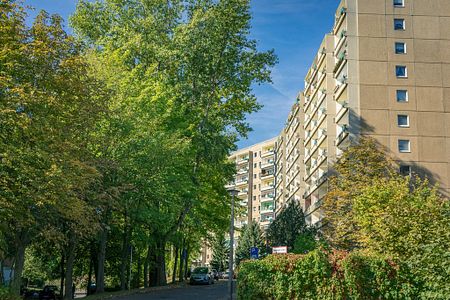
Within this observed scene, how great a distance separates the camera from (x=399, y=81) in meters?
47.0

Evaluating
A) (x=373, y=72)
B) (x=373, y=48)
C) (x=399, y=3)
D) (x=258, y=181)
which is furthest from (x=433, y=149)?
(x=258, y=181)

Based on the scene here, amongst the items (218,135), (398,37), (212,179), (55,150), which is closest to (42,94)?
(55,150)

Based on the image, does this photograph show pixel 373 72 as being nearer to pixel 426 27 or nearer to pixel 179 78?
pixel 426 27

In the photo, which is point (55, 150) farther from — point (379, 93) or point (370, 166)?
point (379, 93)

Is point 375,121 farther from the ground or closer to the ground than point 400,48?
closer to the ground

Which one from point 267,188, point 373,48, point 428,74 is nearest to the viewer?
point 428,74

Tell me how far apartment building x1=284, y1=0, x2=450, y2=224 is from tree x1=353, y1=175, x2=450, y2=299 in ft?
41.0

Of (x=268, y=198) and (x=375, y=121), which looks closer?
(x=375, y=121)

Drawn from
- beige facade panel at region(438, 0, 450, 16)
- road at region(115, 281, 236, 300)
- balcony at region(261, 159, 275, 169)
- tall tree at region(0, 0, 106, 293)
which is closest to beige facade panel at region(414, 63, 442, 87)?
beige facade panel at region(438, 0, 450, 16)

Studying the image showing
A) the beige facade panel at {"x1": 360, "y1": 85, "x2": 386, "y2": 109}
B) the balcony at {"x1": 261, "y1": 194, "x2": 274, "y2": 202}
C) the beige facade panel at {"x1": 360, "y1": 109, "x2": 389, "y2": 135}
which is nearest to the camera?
the beige facade panel at {"x1": 360, "y1": 109, "x2": 389, "y2": 135}

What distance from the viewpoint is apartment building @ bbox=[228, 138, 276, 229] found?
373 feet

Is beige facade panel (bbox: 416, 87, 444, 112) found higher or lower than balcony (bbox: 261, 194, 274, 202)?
higher

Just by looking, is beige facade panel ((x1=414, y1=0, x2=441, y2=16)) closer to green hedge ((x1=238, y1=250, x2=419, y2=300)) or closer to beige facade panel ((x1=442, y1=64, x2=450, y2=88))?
beige facade panel ((x1=442, y1=64, x2=450, y2=88))

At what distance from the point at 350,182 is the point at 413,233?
1839 centimetres
